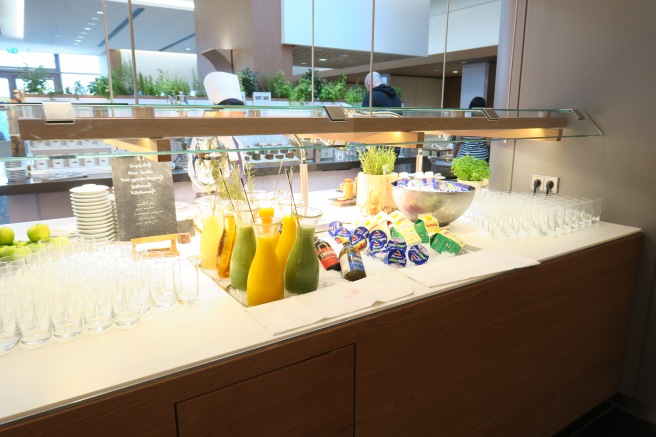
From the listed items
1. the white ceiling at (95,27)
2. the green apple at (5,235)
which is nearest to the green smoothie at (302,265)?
the green apple at (5,235)

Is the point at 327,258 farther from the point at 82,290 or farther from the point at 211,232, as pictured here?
the point at 82,290

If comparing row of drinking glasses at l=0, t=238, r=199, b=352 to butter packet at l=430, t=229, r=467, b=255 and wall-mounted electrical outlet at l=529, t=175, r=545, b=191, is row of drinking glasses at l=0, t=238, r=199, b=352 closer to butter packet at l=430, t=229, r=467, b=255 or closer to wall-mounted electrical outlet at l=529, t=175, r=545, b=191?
butter packet at l=430, t=229, r=467, b=255

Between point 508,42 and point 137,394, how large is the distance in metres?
2.45

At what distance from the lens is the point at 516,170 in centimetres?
259

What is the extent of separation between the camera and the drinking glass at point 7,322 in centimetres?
103

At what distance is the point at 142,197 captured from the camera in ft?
5.09

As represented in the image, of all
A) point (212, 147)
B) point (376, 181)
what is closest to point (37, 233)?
point (212, 147)

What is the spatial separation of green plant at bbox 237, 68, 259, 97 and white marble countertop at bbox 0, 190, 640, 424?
5404mm

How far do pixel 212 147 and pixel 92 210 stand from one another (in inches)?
23.0

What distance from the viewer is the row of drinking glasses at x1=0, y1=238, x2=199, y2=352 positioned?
1063mm

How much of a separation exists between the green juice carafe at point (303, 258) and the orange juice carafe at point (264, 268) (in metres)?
0.06

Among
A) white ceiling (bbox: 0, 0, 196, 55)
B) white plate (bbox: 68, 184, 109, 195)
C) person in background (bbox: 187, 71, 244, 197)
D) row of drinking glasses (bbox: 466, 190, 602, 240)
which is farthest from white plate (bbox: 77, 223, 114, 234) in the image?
white ceiling (bbox: 0, 0, 196, 55)

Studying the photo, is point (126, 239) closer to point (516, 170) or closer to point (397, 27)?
point (516, 170)

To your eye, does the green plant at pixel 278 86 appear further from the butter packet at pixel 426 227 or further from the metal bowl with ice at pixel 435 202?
the butter packet at pixel 426 227
